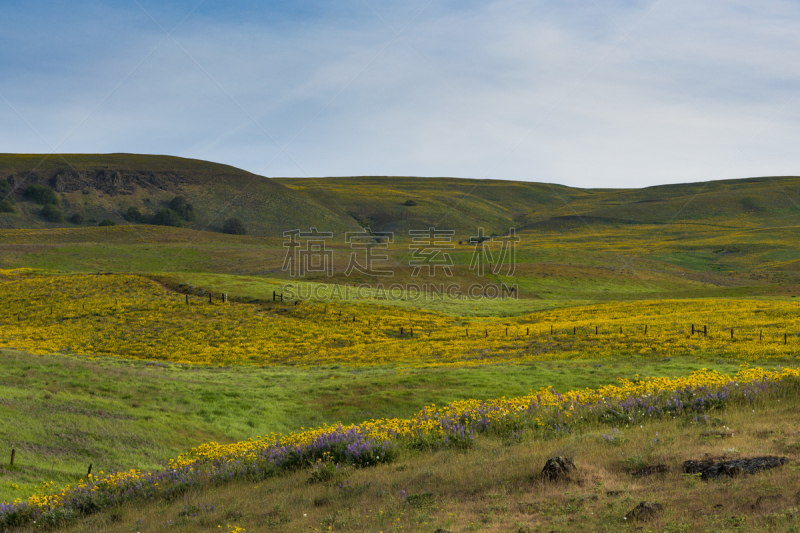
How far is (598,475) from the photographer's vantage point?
24.8ft

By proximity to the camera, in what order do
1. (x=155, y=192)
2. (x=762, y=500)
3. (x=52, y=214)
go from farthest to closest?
(x=155, y=192), (x=52, y=214), (x=762, y=500)

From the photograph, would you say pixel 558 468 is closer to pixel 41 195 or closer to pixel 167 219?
pixel 167 219

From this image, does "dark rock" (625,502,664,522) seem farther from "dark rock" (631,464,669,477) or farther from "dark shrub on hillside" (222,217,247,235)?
"dark shrub on hillside" (222,217,247,235)

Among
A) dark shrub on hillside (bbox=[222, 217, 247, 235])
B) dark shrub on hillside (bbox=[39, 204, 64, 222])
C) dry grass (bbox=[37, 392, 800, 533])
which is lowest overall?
dry grass (bbox=[37, 392, 800, 533])

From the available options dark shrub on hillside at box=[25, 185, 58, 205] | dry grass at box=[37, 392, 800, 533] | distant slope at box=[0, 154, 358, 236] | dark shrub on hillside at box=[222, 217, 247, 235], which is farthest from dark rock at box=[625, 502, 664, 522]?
dark shrub on hillside at box=[25, 185, 58, 205]

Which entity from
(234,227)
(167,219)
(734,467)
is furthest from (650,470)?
(167,219)

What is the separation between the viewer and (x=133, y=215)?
156 m

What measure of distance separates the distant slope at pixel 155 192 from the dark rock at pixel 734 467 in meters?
151

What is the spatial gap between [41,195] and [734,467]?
176377 mm

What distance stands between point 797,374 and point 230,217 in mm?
156507

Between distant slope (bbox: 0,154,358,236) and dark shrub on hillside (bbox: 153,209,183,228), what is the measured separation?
2.85 metres

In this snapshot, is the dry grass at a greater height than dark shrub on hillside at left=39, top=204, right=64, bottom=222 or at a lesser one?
lesser

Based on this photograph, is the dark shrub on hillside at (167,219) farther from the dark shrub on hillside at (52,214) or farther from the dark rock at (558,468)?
the dark rock at (558,468)

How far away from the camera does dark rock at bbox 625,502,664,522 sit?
601cm
